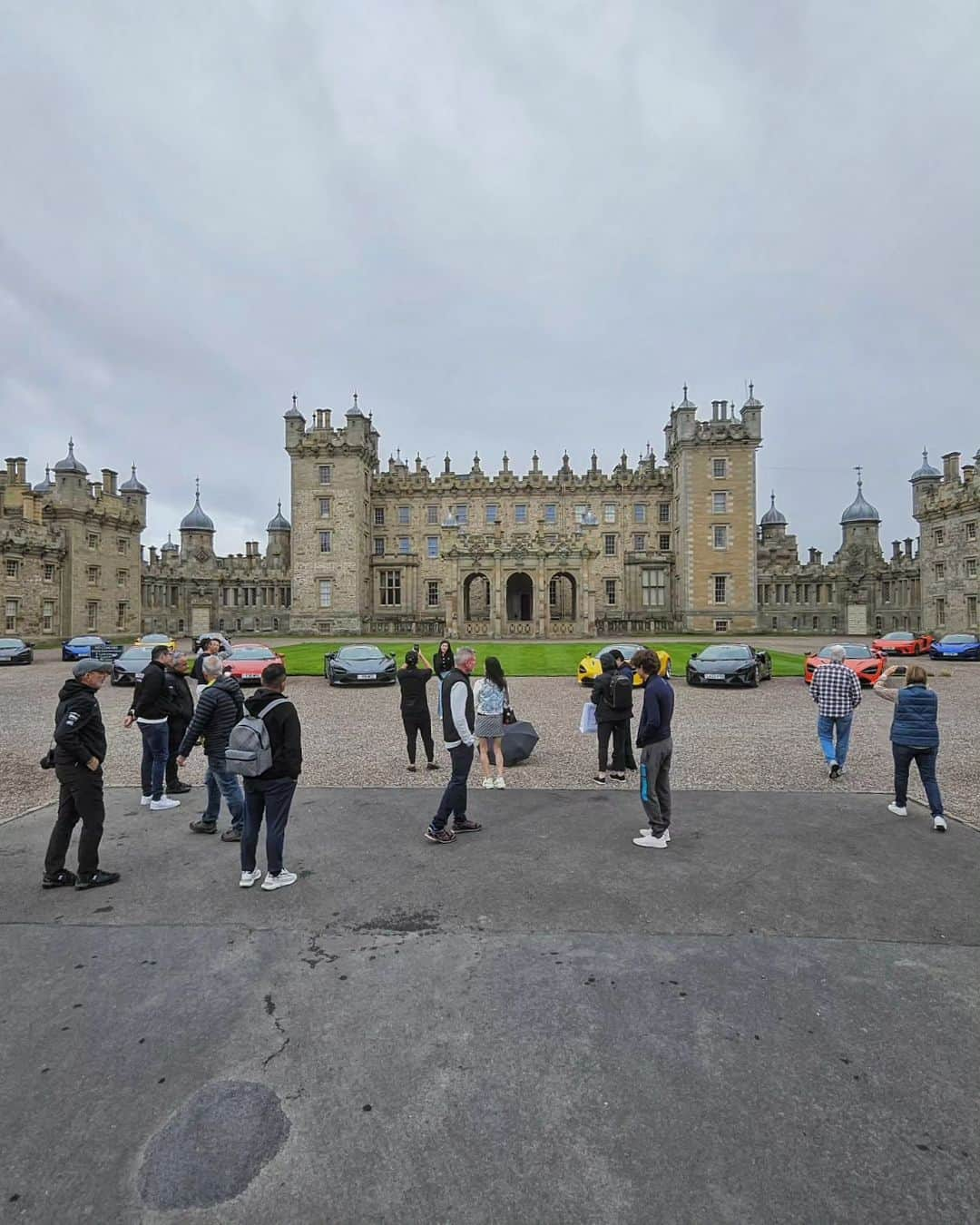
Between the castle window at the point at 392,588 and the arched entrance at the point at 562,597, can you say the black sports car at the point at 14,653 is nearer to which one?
the arched entrance at the point at 562,597

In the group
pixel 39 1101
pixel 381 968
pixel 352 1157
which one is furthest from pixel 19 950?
pixel 352 1157

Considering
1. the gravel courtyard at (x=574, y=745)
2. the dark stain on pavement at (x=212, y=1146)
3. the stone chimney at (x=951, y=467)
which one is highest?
the stone chimney at (x=951, y=467)

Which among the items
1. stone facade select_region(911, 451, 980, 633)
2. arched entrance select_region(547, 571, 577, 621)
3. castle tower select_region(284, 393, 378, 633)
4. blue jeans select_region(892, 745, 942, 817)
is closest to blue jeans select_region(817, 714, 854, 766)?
blue jeans select_region(892, 745, 942, 817)

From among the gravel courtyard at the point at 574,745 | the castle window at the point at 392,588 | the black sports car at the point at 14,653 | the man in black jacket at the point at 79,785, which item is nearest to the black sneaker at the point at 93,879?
the man in black jacket at the point at 79,785

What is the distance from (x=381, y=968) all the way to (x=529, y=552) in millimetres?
42435

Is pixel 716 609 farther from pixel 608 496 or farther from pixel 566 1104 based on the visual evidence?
pixel 566 1104

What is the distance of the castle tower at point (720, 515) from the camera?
174 ft

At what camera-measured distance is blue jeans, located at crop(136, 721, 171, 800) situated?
8180mm

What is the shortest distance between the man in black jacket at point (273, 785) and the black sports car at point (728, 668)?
57.0ft

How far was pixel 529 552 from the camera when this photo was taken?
46.3 m

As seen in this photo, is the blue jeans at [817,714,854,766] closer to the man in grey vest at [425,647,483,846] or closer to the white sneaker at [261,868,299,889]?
the man in grey vest at [425,647,483,846]

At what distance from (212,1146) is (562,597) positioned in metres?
58.0

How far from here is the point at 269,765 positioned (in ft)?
18.3

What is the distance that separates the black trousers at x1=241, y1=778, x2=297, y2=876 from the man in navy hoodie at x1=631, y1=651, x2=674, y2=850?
3.48m
